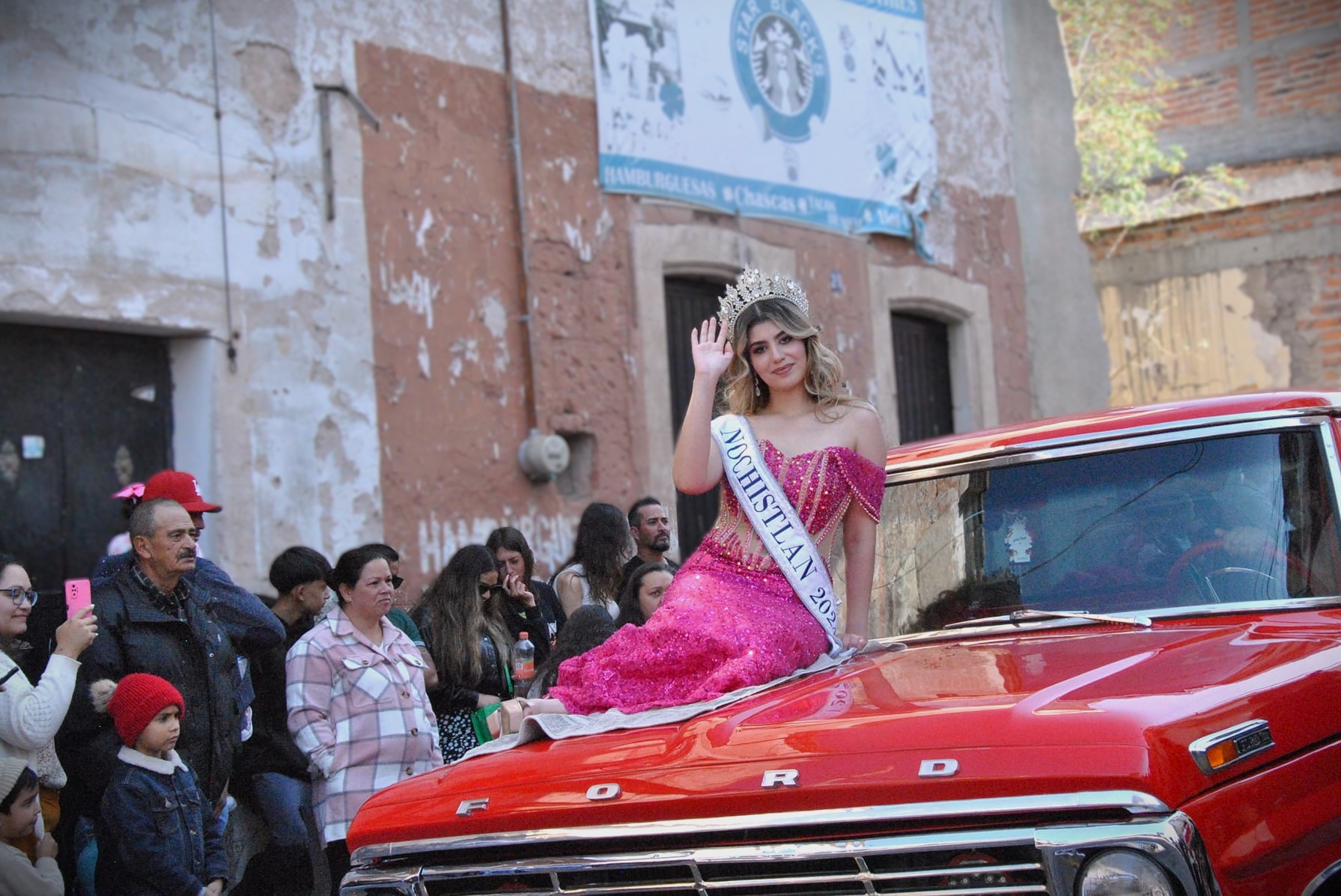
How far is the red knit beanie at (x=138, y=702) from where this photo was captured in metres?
4.73

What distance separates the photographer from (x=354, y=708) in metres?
5.45

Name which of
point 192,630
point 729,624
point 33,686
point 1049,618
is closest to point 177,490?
point 192,630

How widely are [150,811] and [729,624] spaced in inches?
83.7

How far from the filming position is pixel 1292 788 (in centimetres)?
269

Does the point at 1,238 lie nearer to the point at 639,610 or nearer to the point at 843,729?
the point at 639,610

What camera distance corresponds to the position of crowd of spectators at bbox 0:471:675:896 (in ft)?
15.5

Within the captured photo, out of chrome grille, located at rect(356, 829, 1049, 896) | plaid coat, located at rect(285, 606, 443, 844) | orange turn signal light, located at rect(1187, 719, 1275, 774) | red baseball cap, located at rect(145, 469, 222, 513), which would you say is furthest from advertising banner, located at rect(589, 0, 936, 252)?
orange turn signal light, located at rect(1187, 719, 1275, 774)

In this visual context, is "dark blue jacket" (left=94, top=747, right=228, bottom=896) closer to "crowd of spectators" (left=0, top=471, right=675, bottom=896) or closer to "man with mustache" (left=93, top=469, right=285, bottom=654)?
"crowd of spectators" (left=0, top=471, right=675, bottom=896)

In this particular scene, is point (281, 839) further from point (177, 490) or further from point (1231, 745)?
point (1231, 745)

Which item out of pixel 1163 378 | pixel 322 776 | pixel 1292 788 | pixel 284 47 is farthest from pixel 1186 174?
pixel 1292 788

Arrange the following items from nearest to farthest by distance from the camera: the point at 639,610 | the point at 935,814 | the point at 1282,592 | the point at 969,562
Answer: the point at 935,814 < the point at 1282,592 < the point at 969,562 < the point at 639,610

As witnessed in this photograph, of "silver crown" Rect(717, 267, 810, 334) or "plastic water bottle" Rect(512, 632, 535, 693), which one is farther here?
"plastic water bottle" Rect(512, 632, 535, 693)

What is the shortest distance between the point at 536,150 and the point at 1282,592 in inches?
271

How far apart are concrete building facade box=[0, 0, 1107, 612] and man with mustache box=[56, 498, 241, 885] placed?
2496mm
